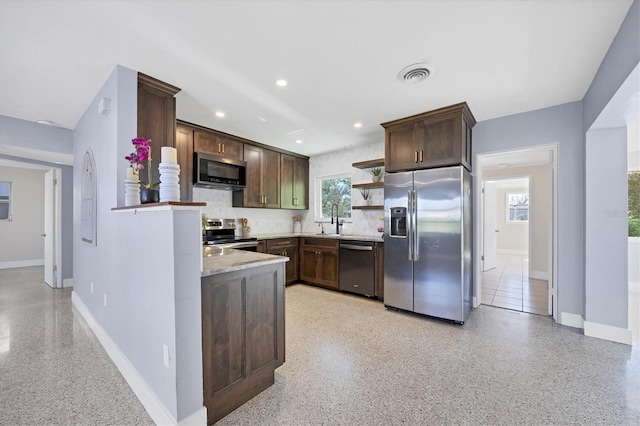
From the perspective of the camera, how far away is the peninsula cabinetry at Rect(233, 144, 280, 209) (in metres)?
4.49

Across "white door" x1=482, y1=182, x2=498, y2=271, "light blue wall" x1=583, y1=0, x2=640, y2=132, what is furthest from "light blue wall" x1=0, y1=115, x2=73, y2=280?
"white door" x1=482, y1=182, x2=498, y2=271

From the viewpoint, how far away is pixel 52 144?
12.2 ft

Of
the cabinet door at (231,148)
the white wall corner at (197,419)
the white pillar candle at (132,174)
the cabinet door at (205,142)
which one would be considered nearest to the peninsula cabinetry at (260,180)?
the cabinet door at (231,148)

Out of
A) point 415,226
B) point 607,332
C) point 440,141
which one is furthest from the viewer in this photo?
point 415,226

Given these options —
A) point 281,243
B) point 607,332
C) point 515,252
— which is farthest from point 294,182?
point 515,252

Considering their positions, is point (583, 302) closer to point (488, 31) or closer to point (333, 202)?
point (488, 31)

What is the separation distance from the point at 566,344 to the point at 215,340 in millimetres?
3286

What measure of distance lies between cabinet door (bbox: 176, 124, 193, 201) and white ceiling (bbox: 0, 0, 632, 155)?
471mm

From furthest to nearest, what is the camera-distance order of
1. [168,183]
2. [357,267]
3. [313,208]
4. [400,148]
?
[313,208]
[357,267]
[400,148]
[168,183]

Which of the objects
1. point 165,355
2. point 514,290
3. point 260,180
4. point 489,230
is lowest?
point 514,290

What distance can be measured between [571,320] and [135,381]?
4.36m

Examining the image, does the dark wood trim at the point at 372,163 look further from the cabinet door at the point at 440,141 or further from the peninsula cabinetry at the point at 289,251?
the peninsula cabinetry at the point at 289,251

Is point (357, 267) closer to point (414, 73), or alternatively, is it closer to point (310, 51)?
point (414, 73)

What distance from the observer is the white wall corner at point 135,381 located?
157cm
